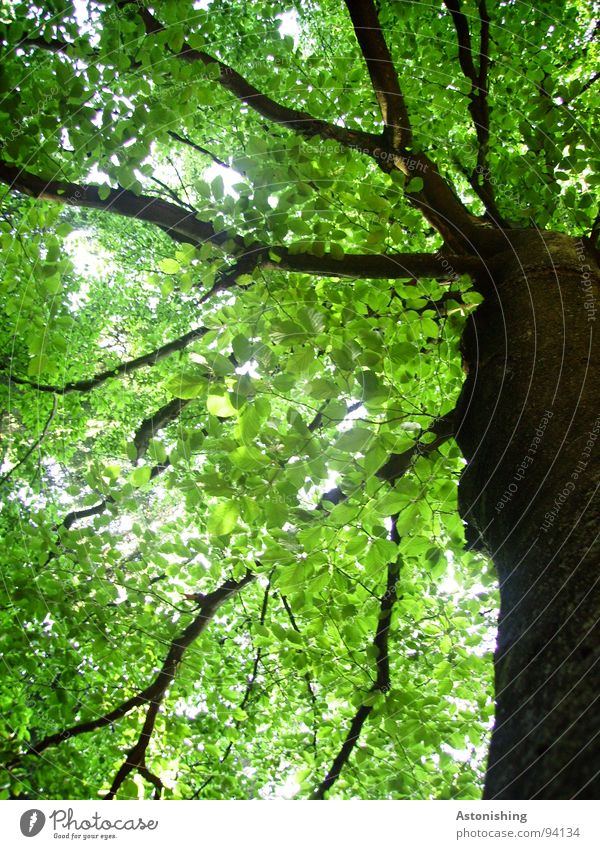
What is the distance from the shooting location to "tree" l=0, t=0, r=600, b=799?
6.59 feet

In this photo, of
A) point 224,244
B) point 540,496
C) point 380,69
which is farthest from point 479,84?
point 540,496

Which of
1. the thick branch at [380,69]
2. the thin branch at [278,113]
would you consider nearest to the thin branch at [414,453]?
the thick branch at [380,69]

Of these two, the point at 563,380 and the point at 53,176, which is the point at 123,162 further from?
the point at 563,380

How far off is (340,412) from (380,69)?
2872 mm

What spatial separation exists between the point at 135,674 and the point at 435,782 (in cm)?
254

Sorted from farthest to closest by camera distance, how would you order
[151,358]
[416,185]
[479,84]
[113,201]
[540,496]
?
1. [151,358]
2. [479,84]
3. [416,185]
4. [113,201]
5. [540,496]

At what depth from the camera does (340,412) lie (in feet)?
7.95

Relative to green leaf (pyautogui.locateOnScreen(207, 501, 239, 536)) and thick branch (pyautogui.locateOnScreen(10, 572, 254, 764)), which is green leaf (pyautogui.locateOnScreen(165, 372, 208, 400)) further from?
thick branch (pyautogui.locateOnScreen(10, 572, 254, 764))

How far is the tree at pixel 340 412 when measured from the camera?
201cm

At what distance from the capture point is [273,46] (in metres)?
5.38

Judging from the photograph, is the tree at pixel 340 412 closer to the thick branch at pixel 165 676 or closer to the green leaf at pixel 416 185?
the thick branch at pixel 165 676

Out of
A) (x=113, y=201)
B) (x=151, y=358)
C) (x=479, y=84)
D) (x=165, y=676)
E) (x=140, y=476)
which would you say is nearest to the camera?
(x=140, y=476)

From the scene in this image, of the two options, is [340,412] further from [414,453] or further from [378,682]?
[378,682]

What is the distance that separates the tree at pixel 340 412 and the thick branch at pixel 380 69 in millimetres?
23
